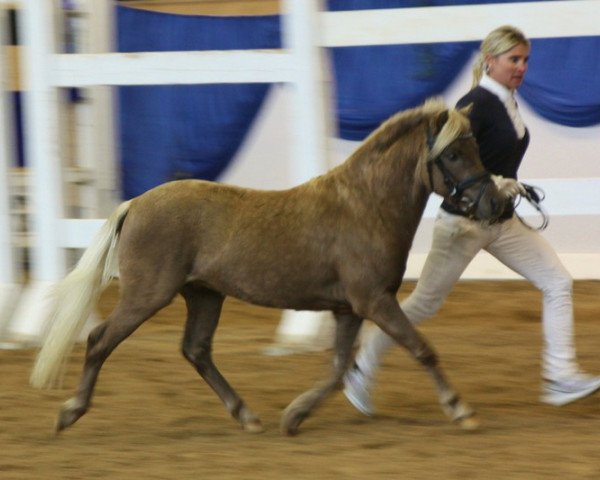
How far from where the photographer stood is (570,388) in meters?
5.57

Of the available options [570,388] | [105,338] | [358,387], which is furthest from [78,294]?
[570,388]

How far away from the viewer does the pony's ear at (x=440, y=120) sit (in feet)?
16.5

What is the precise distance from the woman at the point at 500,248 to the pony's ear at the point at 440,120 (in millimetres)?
269

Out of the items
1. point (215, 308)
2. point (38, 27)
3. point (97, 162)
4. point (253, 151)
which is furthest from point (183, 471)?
point (253, 151)

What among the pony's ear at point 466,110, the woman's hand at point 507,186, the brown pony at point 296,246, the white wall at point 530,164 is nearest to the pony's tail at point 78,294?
the brown pony at point 296,246

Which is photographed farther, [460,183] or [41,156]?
[41,156]

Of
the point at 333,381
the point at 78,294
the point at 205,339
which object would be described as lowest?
the point at 333,381

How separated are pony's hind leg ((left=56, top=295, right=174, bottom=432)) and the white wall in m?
3.99

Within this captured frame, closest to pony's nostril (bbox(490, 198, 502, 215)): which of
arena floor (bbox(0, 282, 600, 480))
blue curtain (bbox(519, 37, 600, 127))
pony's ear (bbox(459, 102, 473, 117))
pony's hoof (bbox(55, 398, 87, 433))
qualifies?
pony's ear (bbox(459, 102, 473, 117))

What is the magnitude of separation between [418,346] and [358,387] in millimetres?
588

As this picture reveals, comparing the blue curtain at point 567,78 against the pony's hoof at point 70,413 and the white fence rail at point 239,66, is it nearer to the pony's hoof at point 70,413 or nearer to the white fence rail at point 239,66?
the white fence rail at point 239,66

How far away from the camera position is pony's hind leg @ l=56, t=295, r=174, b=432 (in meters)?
5.28

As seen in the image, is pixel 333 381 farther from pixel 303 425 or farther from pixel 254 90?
pixel 254 90

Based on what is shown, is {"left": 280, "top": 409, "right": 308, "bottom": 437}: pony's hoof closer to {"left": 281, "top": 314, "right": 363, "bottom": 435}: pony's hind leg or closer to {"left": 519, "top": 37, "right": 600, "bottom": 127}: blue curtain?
{"left": 281, "top": 314, "right": 363, "bottom": 435}: pony's hind leg
